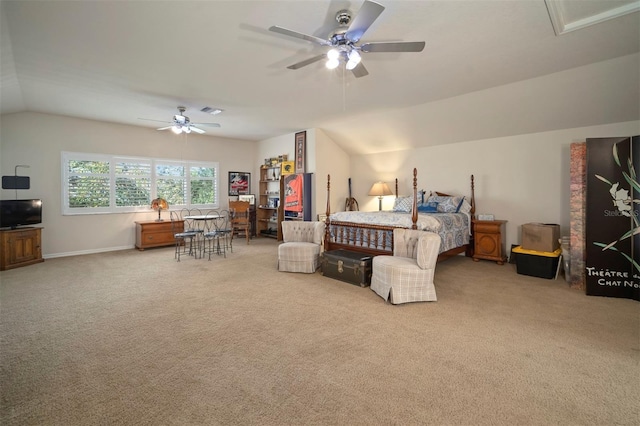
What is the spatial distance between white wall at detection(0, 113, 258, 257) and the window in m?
0.15

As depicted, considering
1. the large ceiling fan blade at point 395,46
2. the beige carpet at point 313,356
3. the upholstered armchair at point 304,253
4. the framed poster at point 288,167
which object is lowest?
the beige carpet at point 313,356

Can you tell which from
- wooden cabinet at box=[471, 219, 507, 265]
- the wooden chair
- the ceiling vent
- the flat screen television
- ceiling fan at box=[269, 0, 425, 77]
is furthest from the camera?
the wooden chair

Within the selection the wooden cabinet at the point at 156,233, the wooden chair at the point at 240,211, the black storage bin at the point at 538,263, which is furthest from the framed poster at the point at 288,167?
the black storage bin at the point at 538,263

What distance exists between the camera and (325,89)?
4.47 m

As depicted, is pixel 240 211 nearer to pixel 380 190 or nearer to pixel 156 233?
pixel 156 233

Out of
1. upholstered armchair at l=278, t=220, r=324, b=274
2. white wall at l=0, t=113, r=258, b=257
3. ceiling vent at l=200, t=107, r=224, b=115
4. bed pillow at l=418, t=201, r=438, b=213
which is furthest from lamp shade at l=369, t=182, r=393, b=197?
white wall at l=0, t=113, r=258, b=257

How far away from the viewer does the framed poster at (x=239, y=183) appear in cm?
849

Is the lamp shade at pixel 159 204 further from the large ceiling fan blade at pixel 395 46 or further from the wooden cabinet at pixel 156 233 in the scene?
the large ceiling fan blade at pixel 395 46

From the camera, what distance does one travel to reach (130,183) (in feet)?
22.3

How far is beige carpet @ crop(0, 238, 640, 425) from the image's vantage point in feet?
5.58

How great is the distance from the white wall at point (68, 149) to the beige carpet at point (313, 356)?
2.39 metres

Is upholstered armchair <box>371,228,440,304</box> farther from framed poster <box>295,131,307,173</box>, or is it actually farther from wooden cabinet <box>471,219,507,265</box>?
framed poster <box>295,131,307,173</box>

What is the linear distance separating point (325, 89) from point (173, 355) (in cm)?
399

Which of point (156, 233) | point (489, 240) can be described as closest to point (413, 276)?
point (489, 240)
